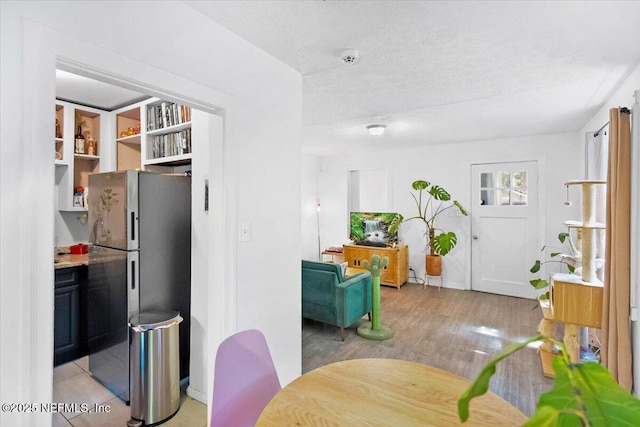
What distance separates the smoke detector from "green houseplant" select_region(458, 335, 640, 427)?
6.32 ft

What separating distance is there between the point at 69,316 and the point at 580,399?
358cm

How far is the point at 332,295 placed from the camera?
127 inches

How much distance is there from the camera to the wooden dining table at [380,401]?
99 cm

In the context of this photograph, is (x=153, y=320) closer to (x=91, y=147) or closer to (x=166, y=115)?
(x=166, y=115)

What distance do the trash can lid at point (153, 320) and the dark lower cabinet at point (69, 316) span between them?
1.09 meters

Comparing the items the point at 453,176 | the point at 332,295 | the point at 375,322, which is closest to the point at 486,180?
the point at 453,176

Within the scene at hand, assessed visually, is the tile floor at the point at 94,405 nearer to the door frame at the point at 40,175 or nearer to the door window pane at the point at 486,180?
the door frame at the point at 40,175

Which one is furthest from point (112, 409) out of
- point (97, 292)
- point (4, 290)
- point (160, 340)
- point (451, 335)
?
point (451, 335)

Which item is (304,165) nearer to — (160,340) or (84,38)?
(160,340)

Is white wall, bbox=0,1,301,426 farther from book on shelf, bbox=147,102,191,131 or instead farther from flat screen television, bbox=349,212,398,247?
flat screen television, bbox=349,212,398,247

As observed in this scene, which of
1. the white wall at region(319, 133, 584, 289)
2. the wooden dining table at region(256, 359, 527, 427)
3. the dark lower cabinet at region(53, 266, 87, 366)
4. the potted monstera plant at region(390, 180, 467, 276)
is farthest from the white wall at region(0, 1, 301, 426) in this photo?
the white wall at region(319, 133, 584, 289)

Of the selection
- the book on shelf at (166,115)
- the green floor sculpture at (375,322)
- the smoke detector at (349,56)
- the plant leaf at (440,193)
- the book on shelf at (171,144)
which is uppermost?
the smoke detector at (349,56)

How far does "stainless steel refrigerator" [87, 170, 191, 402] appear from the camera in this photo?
2.20 metres

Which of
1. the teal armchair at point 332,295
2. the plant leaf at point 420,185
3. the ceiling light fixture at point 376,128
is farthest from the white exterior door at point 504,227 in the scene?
the teal armchair at point 332,295
